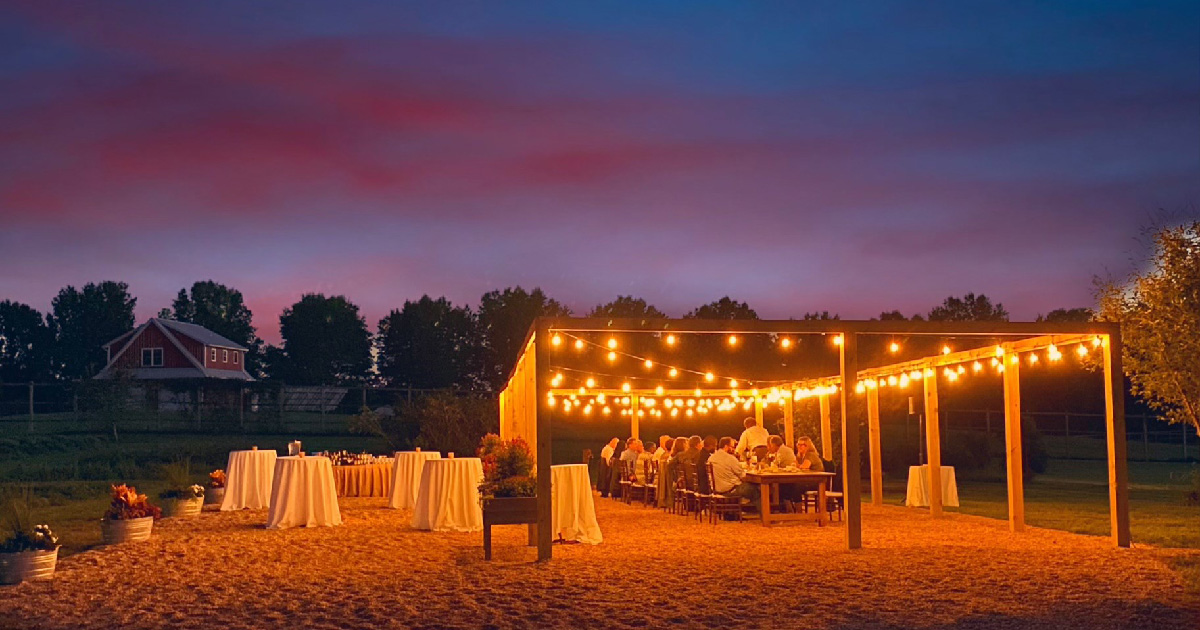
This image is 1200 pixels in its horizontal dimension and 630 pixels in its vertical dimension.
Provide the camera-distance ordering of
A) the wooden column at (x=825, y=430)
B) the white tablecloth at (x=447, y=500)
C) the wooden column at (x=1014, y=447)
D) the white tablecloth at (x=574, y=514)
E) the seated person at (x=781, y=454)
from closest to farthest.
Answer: the white tablecloth at (x=574, y=514) → the wooden column at (x=1014, y=447) → the white tablecloth at (x=447, y=500) → the seated person at (x=781, y=454) → the wooden column at (x=825, y=430)

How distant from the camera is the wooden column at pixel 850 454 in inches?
416

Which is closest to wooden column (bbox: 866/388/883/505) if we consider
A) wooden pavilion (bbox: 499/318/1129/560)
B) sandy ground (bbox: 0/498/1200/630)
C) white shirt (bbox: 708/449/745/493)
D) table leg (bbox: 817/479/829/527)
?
wooden pavilion (bbox: 499/318/1129/560)

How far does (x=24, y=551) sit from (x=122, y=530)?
9.47ft

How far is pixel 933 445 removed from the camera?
1486 cm

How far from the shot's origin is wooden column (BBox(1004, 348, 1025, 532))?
12.3 metres

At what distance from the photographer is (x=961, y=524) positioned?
13.7 m

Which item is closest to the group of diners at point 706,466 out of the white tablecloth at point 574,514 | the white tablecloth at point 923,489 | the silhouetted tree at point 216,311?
the white tablecloth at point 923,489

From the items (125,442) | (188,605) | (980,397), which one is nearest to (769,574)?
(188,605)

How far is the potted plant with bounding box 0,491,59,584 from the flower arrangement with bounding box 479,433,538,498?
12.4 feet

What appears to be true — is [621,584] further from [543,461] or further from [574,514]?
[574,514]

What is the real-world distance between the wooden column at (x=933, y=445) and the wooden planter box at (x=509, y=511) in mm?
A: 6821

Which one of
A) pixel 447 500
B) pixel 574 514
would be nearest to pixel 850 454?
pixel 574 514

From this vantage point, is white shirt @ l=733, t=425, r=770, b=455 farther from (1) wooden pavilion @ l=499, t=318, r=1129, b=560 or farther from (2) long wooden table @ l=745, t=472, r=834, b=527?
(2) long wooden table @ l=745, t=472, r=834, b=527

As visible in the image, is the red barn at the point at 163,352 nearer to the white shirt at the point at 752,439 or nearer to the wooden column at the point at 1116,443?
the white shirt at the point at 752,439
